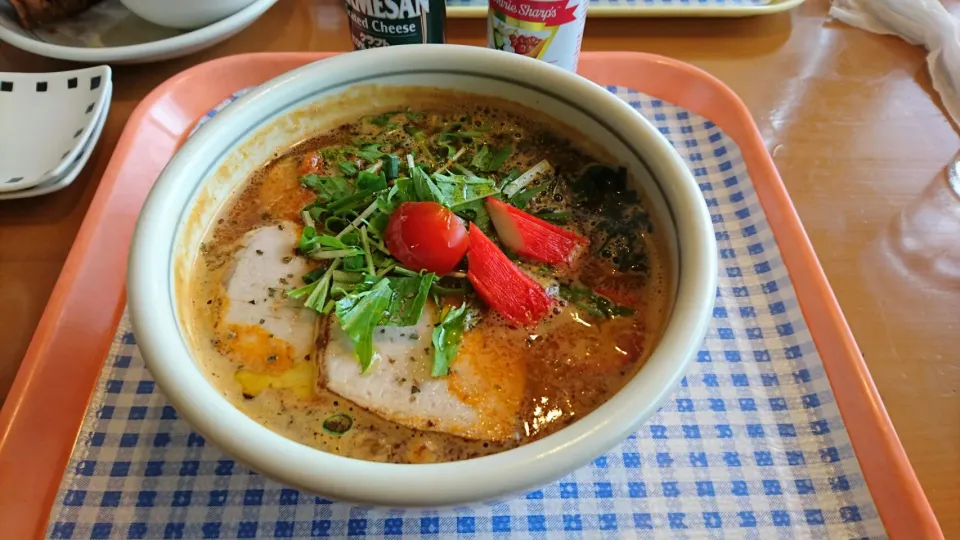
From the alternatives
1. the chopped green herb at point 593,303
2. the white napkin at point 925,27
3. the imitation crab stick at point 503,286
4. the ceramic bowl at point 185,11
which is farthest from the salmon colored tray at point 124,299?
the white napkin at point 925,27

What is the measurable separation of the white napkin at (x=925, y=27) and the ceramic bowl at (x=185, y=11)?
1.32 metres

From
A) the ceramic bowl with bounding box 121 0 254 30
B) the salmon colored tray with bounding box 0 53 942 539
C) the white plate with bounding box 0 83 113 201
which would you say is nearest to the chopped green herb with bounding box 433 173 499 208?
the salmon colored tray with bounding box 0 53 942 539

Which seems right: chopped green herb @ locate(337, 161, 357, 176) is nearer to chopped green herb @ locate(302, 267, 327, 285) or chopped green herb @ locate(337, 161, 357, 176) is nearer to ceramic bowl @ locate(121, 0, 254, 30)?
chopped green herb @ locate(302, 267, 327, 285)

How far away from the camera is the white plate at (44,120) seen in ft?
3.34

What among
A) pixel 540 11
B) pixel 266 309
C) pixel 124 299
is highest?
pixel 540 11

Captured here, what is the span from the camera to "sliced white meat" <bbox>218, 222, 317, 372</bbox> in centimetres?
71

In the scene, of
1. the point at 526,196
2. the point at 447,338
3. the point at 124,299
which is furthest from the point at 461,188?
the point at 124,299

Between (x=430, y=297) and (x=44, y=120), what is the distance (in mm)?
835

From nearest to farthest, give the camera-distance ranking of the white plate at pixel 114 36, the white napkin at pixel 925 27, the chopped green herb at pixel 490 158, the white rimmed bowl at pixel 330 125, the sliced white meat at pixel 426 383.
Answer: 1. the white rimmed bowl at pixel 330 125
2. the sliced white meat at pixel 426 383
3. the chopped green herb at pixel 490 158
4. the white plate at pixel 114 36
5. the white napkin at pixel 925 27

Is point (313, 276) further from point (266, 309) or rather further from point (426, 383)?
point (426, 383)

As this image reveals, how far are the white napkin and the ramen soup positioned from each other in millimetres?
905

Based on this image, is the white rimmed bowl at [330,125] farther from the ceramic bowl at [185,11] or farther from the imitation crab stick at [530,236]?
the ceramic bowl at [185,11]

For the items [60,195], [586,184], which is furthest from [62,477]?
[586,184]

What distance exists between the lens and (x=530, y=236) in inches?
30.7
